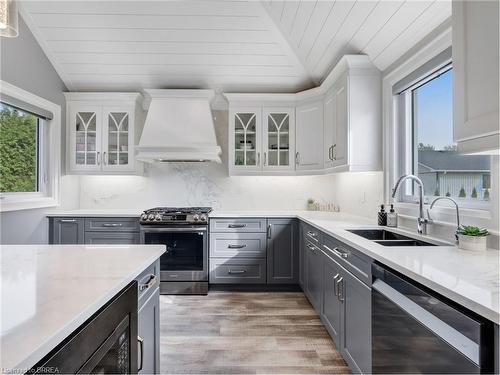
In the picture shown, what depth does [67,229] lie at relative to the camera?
11.3 ft

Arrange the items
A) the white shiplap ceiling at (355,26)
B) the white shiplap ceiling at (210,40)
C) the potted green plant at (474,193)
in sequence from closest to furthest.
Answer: the potted green plant at (474,193), the white shiplap ceiling at (355,26), the white shiplap ceiling at (210,40)

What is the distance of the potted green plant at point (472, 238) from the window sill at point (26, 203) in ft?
11.8

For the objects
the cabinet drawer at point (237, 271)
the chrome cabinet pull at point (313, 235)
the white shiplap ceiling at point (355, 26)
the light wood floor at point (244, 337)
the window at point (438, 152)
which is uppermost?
the white shiplap ceiling at point (355, 26)

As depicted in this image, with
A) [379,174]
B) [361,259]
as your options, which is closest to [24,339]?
[361,259]

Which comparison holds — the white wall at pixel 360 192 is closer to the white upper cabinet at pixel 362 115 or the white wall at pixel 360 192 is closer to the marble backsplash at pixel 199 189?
the white upper cabinet at pixel 362 115

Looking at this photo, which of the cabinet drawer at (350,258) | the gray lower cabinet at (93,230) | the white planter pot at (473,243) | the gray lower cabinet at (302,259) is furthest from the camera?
the gray lower cabinet at (93,230)

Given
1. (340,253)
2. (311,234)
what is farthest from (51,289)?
A: (311,234)

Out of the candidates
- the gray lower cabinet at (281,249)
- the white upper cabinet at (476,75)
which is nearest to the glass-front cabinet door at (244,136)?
the gray lower cabinet at (281,249)

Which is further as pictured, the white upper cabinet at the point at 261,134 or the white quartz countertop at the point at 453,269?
the white upper cabinet at the point at 261,134

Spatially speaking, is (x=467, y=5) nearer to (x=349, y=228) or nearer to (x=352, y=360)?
(x=349, y=228)

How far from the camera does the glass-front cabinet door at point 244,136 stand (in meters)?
3.79

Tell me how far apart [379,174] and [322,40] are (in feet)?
4.65

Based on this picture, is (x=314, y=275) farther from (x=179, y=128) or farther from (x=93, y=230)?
(x=93, y=230)

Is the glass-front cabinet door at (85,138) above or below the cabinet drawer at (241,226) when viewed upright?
above
